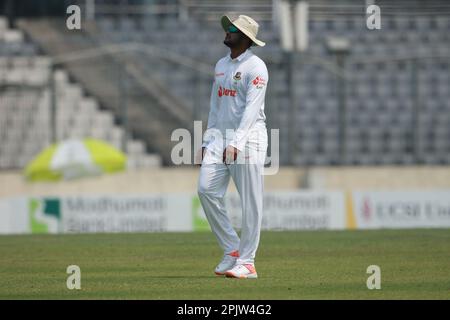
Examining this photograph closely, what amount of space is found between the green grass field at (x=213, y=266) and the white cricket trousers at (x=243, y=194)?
38cm

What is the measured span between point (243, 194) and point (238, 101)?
859 millimetres

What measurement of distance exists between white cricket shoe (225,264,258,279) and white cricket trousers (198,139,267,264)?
41mm

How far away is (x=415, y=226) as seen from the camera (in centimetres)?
2136

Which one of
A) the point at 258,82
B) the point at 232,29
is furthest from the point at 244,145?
the point at 232,29

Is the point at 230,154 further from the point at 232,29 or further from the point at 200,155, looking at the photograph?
the point at 232,29

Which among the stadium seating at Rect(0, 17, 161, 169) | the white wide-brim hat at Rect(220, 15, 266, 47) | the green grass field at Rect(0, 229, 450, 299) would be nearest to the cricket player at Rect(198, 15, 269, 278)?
the white wide-brim hat at Rect(220, 15, 266, 47)

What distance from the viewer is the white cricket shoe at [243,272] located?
1094 cm

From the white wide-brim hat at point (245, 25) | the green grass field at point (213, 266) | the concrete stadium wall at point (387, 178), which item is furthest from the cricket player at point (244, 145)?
the concrete stadium wall at point (387, 178)

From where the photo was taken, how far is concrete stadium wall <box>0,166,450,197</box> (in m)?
24.7

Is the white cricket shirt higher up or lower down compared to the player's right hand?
higher up

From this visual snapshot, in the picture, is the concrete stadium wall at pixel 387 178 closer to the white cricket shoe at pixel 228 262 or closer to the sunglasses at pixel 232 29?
the white cricket shoe at pixel 228 262

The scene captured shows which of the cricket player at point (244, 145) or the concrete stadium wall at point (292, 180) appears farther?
the concrete stadium wall at point (292, 180)

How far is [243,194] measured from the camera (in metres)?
11.0

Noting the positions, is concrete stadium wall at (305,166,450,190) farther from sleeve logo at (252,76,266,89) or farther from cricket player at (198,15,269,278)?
sleeve logo at (252,76,266,89)
